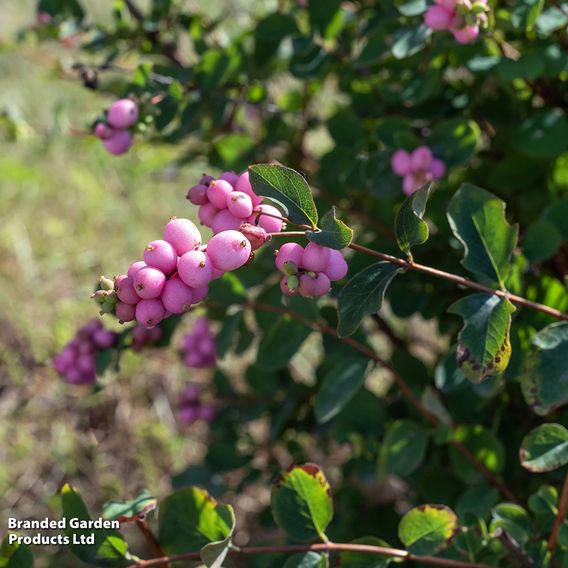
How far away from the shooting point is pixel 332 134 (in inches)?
57.1

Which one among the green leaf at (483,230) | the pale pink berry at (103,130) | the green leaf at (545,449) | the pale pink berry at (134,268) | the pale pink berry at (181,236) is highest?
the pale pink berry at (181,236)

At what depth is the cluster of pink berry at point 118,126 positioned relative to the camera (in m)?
1.16

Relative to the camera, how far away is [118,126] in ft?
3.85

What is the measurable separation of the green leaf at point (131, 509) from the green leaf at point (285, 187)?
0.38 metres

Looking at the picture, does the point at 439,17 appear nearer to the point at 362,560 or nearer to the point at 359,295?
the point at 359,295

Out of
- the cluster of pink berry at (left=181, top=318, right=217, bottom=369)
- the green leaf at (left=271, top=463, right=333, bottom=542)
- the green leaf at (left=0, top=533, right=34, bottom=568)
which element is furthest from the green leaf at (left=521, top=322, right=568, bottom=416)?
the cluster of pink berry at (left=181, top=318, right=217, bottom=369)

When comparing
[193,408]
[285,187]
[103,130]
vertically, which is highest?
[285,187]

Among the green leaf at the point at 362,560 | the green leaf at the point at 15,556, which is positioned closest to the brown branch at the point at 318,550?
the green leaf at the point at 362,560

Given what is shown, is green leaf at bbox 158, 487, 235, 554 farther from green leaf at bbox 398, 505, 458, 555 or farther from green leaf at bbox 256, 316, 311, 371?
green leaf at bbox 256, 316, 311, 371

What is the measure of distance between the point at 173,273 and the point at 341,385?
54 centimetres

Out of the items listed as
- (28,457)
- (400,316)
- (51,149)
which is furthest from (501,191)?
(51,149)

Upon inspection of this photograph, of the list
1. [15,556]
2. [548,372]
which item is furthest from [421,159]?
[15,556]

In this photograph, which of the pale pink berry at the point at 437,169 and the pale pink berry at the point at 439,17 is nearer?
the pale pink berry at the point at 439,17

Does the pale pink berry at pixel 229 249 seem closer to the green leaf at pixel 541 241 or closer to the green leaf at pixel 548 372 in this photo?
the green leaf at pixel 548 372
